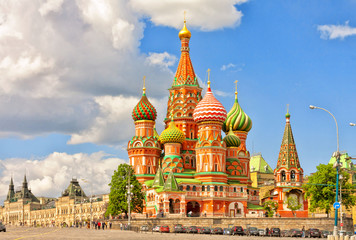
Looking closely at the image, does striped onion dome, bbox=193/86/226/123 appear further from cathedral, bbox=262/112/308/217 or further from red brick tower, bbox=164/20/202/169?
cathedral, bbox=262/112/308/217

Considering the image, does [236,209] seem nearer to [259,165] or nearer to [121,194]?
[121,194]

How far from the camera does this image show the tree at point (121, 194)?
253ft

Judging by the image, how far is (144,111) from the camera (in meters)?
91.3

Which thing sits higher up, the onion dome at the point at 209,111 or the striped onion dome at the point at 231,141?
the onion dome at the point at 209,111

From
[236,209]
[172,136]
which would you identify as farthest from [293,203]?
[172,136]

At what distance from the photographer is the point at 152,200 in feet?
275

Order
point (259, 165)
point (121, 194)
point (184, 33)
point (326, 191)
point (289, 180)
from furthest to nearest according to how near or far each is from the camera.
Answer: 1. point (259, 165)
2. point (184, 33)
3. point (289, 180)
4. point (121, 194)
5. point (326, 191)

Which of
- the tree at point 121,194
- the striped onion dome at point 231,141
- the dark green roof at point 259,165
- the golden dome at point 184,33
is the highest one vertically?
the golden dome at point 184,33

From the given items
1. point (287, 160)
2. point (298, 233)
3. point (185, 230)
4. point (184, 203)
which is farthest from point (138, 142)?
point (298, 233)

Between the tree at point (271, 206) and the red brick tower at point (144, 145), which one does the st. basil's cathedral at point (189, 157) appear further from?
the tree at point (271, 206)

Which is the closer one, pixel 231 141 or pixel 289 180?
pixel 289 180

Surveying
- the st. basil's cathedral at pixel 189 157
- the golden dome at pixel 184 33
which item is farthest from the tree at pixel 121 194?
the golden dome at pixel 184 33

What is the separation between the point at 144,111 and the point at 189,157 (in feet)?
35.1

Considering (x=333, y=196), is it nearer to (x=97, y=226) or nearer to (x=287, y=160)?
(x=287, y=160)
